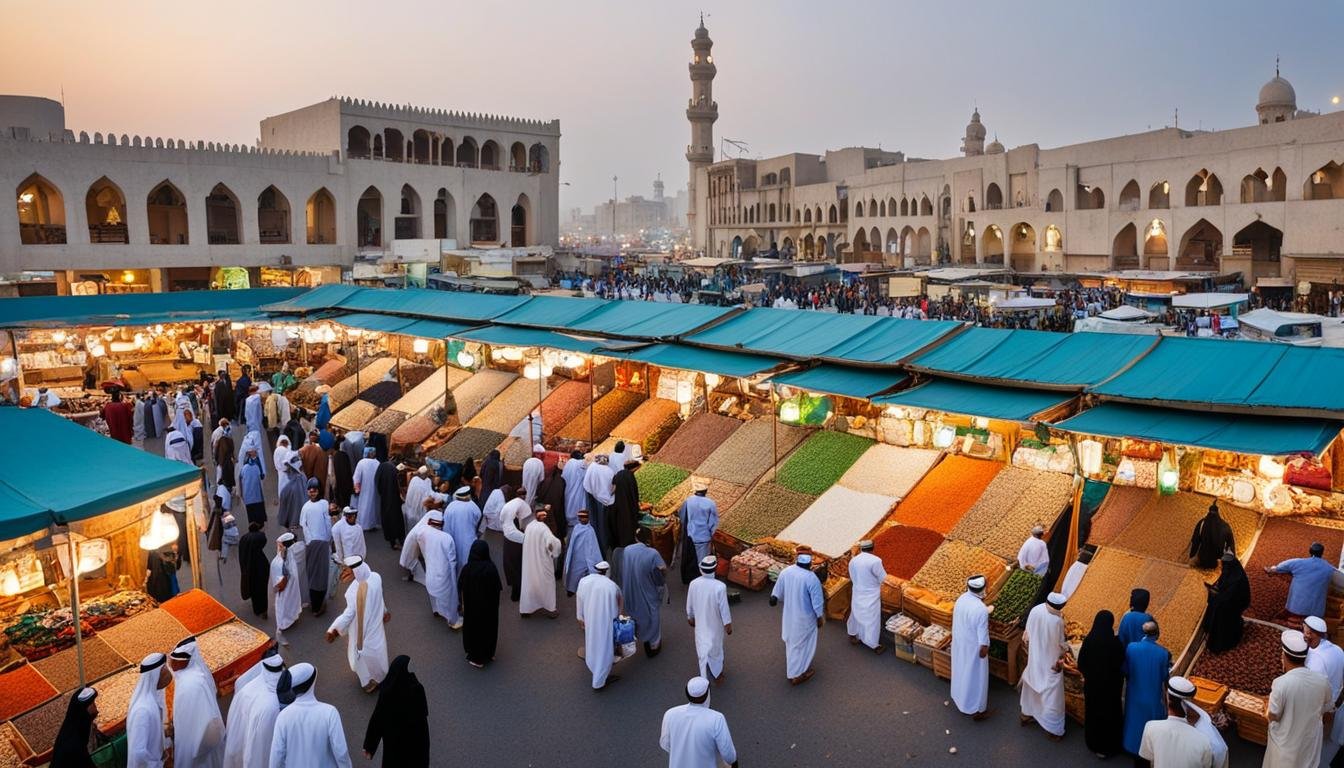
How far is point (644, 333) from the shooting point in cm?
1088

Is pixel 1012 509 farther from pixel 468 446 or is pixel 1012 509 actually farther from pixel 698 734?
pixel 468 446

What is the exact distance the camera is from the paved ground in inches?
197

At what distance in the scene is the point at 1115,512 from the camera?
270 inches

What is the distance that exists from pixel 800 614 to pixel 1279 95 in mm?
35701

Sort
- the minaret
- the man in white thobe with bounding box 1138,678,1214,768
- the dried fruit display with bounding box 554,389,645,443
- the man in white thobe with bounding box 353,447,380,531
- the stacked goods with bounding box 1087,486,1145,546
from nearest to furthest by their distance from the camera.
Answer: the man in white thobe with bounding box 1138,678,1214,768 < the stacked goods with bounding box 1087,486,1145,546 < the man in white thobe with bounding box 353,447,380,531 < the dried fruit display with bounding box 554,389,645,443 < the minaret

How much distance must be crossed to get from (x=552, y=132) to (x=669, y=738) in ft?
118

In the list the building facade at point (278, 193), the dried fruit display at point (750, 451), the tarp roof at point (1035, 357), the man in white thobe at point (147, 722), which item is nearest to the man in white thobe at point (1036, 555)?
the tarp roof at point (1035, 357)

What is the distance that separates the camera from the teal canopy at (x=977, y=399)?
7137 mm

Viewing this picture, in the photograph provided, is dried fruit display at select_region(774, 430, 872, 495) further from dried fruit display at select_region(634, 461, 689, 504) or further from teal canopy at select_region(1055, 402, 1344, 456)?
teal canopy at select_region(1055, 402, 1344, 456)

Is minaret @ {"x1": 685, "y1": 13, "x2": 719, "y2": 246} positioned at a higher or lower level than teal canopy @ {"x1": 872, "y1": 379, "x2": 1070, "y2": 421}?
higher

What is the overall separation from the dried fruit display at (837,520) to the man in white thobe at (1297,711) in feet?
10.2

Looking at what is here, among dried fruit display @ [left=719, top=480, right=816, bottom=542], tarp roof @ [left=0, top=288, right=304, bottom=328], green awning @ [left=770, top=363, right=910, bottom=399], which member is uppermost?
tarp roof @ [left=0, top=288, right=304, bottom=328]

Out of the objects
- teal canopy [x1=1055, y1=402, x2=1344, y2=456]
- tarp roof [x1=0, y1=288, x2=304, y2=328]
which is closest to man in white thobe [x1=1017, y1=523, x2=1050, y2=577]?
teal canopy [x1=1055, y1=402, x2=1344, y2=456]

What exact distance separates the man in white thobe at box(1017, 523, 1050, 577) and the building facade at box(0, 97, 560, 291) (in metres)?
25.3
